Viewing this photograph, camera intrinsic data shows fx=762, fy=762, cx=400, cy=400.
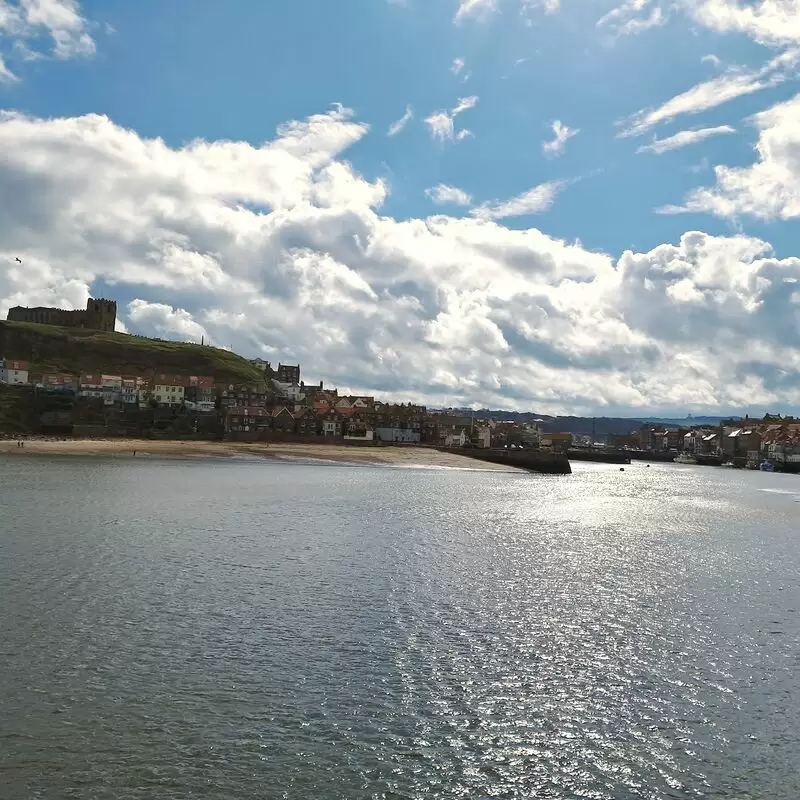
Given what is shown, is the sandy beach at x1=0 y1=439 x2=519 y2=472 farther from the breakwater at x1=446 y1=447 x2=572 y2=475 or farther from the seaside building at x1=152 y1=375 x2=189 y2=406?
the seaside building at x1=152 y1=375 x2=189 y2=406

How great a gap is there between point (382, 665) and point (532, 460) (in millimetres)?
126158

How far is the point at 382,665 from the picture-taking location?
64.8 ft

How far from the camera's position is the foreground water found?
543 inches

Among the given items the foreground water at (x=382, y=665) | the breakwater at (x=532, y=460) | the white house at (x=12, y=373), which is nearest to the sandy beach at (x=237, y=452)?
the breakwater at (x=532, y=460)

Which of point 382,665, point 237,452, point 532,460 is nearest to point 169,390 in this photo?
point 237,452

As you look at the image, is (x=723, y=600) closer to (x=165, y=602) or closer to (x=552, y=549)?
(x=552, y=549)

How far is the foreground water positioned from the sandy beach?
79379 mm

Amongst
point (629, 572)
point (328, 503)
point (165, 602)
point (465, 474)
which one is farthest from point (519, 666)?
point (465, 474)

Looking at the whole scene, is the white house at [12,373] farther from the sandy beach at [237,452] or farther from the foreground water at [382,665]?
the foreground water at [382,665]

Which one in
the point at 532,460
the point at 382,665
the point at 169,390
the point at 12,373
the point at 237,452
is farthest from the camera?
the point at 169,390

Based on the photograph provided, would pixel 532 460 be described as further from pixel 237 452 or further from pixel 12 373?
pixel 12 373

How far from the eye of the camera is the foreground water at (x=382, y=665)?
13.8 m

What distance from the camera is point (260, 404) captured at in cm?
19562

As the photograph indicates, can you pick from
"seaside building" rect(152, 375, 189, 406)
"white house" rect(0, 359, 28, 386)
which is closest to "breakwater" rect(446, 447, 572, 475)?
"seaside building" rect(152, 375, 189, 406)
